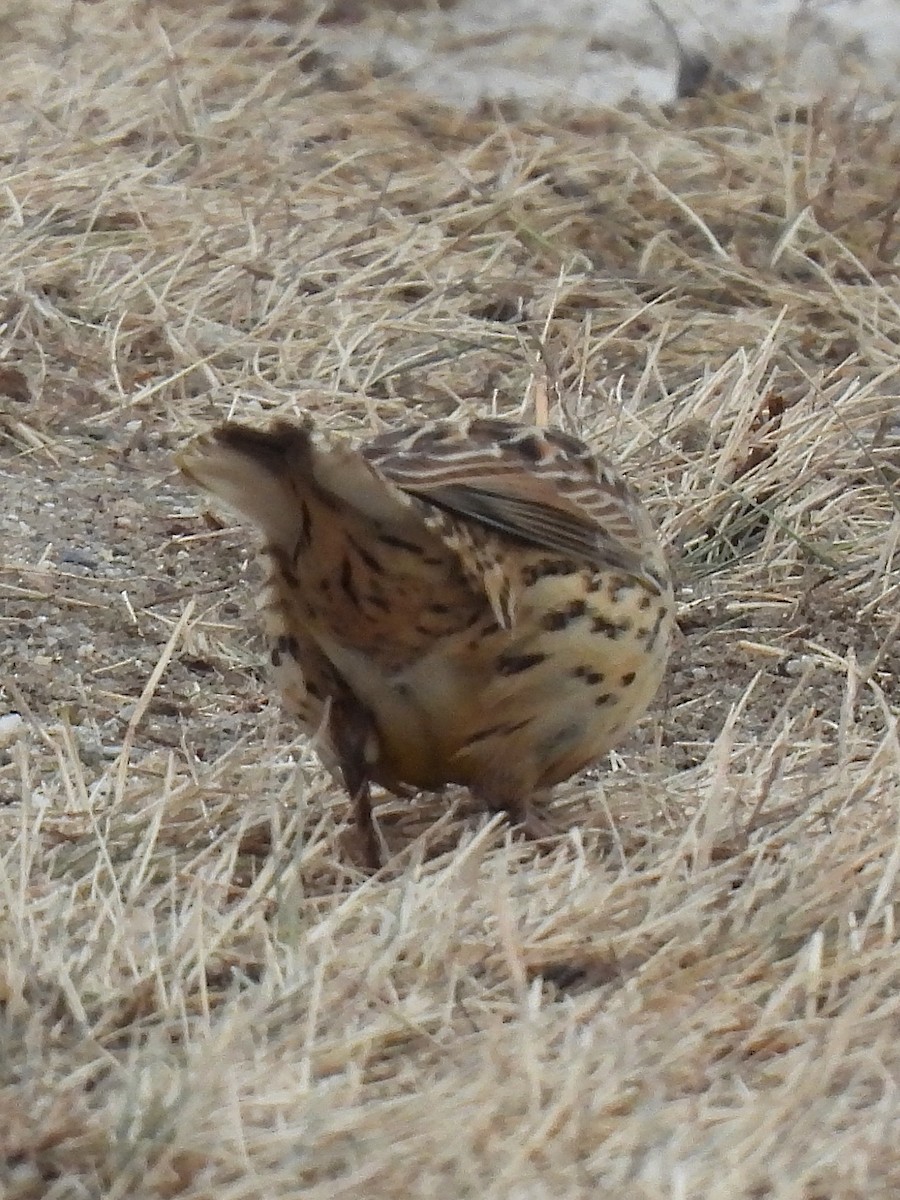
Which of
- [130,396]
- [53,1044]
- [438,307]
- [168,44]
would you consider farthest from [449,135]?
[53,1044]

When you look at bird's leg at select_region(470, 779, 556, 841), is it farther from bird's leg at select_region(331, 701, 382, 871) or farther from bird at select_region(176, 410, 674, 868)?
bird's leg at select_region(331, 701, 382, 871)

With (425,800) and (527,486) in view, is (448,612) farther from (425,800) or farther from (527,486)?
(425,800)

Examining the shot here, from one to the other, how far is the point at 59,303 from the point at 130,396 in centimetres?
55

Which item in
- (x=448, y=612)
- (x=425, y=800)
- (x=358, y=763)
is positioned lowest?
(x=425, y=800)

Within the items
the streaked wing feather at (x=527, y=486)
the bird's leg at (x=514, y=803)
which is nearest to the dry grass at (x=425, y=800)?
the bird's leg at (x=514, y=803)

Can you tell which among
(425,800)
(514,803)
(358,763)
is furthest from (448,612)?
(425,800)

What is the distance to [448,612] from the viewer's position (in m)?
3.06

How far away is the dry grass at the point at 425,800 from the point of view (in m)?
2.38

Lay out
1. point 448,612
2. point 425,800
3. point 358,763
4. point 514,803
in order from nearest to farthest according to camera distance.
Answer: point 448,612 < point 358,763 < point 514,803 < point 425,800

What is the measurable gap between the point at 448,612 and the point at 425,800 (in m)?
0.63

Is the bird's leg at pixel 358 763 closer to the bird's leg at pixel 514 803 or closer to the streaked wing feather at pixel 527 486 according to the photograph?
the bird's leg at pixel 514 803

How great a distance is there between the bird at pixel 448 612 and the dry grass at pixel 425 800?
0.13 meters

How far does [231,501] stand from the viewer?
9.20 ft

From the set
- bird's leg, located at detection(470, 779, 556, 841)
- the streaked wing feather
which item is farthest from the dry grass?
the streaked wing feather
